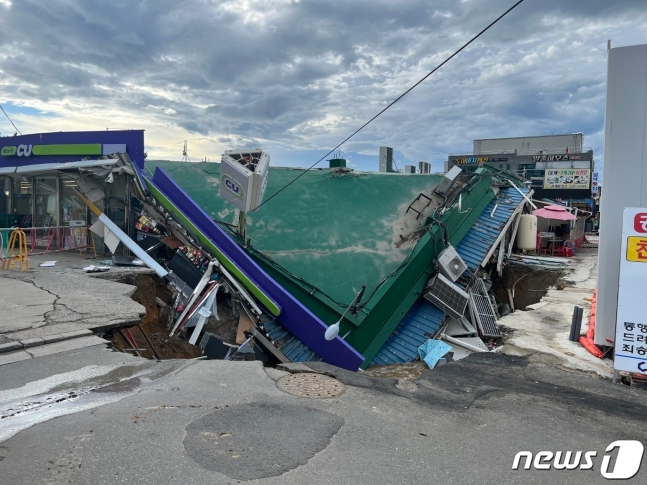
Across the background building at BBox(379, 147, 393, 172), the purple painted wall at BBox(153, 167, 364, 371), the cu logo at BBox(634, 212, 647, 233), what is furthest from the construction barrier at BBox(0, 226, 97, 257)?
the cu logo at BBox(634, 212, 647, 233)

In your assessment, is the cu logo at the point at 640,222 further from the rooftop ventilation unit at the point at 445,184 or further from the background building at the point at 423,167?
the background building at the point at 423,167

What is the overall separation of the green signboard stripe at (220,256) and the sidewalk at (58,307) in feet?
5.00

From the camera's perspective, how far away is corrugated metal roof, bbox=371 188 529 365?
10.5 m

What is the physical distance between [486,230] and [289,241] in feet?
21.1

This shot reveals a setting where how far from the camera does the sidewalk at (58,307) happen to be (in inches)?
231

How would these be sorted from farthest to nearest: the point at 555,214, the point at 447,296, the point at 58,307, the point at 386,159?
the point at 555,214, the point at 386,159, the point at 447,296, the point at 58,307

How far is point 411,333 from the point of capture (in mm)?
10953

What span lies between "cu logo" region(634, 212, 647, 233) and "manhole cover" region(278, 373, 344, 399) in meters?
4.46

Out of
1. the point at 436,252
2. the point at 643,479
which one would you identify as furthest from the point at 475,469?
the point at 436,252

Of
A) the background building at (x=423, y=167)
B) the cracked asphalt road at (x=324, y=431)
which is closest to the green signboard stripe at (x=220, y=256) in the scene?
the cracked asphalt road at (x=324, y=431)

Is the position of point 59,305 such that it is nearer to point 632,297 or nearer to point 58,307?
point 58,307

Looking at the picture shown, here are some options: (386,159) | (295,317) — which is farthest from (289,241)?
(386,159)

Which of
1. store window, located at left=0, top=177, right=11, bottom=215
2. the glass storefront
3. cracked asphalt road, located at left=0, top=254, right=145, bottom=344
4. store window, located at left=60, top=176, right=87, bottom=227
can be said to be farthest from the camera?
store window, located at left=0, top=177, right=11, bottom=215

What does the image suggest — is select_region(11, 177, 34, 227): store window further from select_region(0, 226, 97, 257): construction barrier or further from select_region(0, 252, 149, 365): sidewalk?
select_region(0, 252, 149, 365): sidewalk
